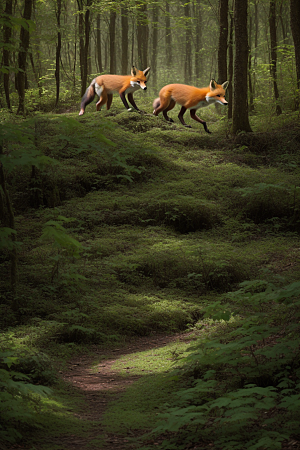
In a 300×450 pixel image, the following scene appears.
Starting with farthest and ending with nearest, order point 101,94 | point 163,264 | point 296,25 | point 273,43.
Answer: point 273,43 → point 101,94 → point 296,25 → point 163,264

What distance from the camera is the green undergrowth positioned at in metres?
3.87

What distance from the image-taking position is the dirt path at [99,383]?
331 centimetres

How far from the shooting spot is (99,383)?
4.74 meters

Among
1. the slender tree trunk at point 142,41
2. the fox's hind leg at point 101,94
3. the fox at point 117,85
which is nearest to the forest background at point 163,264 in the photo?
the fox's hind leg at point 101,94

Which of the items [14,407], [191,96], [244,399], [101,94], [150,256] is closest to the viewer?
[244,399]

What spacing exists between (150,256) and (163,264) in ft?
1.15

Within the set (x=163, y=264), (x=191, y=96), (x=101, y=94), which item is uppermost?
(x=101, y=94)

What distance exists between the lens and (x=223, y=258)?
26.9 feet

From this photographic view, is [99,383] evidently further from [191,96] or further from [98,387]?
[191,96]

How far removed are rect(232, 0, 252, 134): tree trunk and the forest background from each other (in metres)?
0.04

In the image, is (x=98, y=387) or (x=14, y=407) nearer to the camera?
(x=14, y=407)

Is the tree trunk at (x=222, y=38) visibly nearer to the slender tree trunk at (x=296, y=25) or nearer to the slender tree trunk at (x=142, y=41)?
the slender tree trunk at (x=296, y=25)

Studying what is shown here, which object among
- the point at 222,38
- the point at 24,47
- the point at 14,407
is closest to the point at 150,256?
the point at 14,407

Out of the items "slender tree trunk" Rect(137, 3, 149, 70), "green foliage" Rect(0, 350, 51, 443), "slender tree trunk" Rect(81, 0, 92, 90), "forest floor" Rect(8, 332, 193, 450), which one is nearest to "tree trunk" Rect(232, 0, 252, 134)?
"slender tree trunk" Rect(81, 0, 92, 90)
